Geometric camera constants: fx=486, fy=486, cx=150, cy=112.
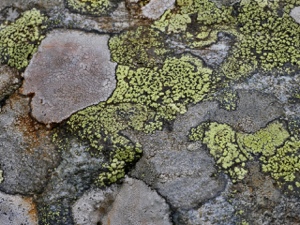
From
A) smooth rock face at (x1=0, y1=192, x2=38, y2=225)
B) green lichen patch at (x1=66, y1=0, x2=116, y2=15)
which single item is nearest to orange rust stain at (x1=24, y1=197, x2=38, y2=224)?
smooth rock face at (x1=0, y1=192, x2=38, y2=225)

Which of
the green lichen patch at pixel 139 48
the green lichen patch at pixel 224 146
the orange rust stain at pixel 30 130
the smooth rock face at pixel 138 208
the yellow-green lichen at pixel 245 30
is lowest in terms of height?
the smooth rock face at pixel 138 208

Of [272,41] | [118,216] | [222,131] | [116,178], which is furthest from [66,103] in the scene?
[272,41]

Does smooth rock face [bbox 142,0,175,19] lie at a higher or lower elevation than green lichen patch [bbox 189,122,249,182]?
higher

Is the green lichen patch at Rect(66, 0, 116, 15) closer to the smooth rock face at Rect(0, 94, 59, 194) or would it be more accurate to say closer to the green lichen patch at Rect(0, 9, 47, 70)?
the green lichen patch at Rect(0, 9, 47, 70)

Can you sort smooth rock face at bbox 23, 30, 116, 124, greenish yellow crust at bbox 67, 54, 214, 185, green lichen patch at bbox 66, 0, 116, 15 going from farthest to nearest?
1. green lichen patch at bbox 66, 0, 116, 15
2. smooth rock face at bbox 23, 30, 116, 124
3. greenish yellow crust at bbox 67, 54, 214, 185

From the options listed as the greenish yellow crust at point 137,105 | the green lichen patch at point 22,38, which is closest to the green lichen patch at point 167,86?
the greenish yellow crust at point 137,105

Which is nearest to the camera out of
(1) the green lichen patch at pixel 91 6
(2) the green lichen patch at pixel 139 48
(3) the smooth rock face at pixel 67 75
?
(3) the smooth rock face at pixel 67 75

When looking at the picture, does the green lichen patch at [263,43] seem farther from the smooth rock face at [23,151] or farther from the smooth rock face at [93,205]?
the smooth rock face at [23,151]

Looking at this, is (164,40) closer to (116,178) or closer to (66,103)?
(66,103)
